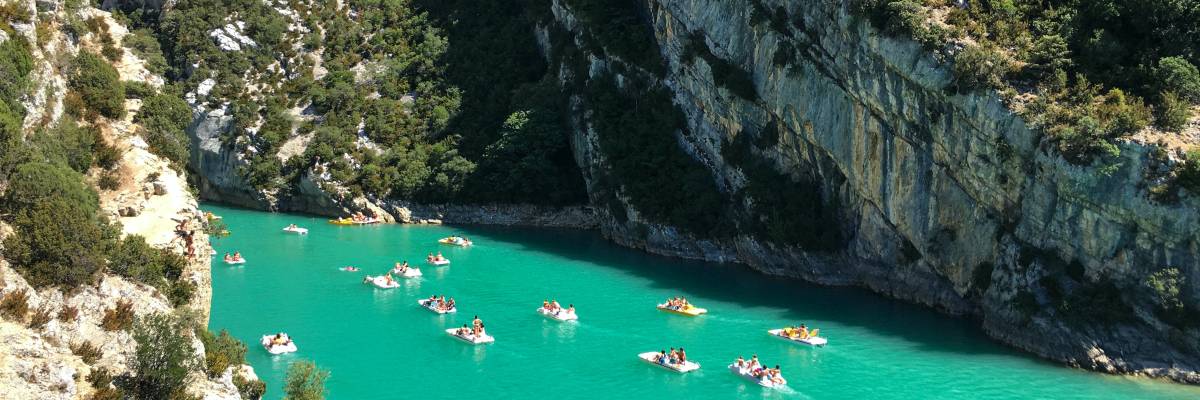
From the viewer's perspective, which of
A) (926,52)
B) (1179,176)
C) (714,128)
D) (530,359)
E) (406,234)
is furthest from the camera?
(406,234)

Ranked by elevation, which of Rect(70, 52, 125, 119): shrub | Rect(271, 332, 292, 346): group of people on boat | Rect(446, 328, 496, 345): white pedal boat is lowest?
Rect(271, 332, 292, 346): group of people on boat

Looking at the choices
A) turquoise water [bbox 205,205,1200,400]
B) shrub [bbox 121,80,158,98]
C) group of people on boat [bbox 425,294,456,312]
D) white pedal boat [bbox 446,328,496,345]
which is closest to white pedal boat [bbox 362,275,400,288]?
turquoise water [bbox 205,205,1200,400]

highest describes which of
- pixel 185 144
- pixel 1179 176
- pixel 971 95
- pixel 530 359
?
pixel 971 95

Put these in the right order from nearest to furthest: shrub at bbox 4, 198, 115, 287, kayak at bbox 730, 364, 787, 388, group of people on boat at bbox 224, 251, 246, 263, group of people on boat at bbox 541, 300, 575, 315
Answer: shrub at bbox 4, 198, 115, 287, kayak at bbox 730, 364, 787, 388, group of people on boat at bbox 541, 300, 575, 315, group of people on boat at bbox 224, 251, 246, 263

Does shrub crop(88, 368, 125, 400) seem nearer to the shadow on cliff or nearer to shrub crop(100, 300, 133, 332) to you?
shrub crop(100, 300, 133, 332)

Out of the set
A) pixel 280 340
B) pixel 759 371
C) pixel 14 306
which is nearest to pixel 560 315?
pixel 759 371

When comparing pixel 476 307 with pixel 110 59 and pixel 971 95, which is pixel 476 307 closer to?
pixel 110 59

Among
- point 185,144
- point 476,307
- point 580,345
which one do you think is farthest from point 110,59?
point 580,345

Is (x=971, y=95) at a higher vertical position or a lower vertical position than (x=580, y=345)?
higher
